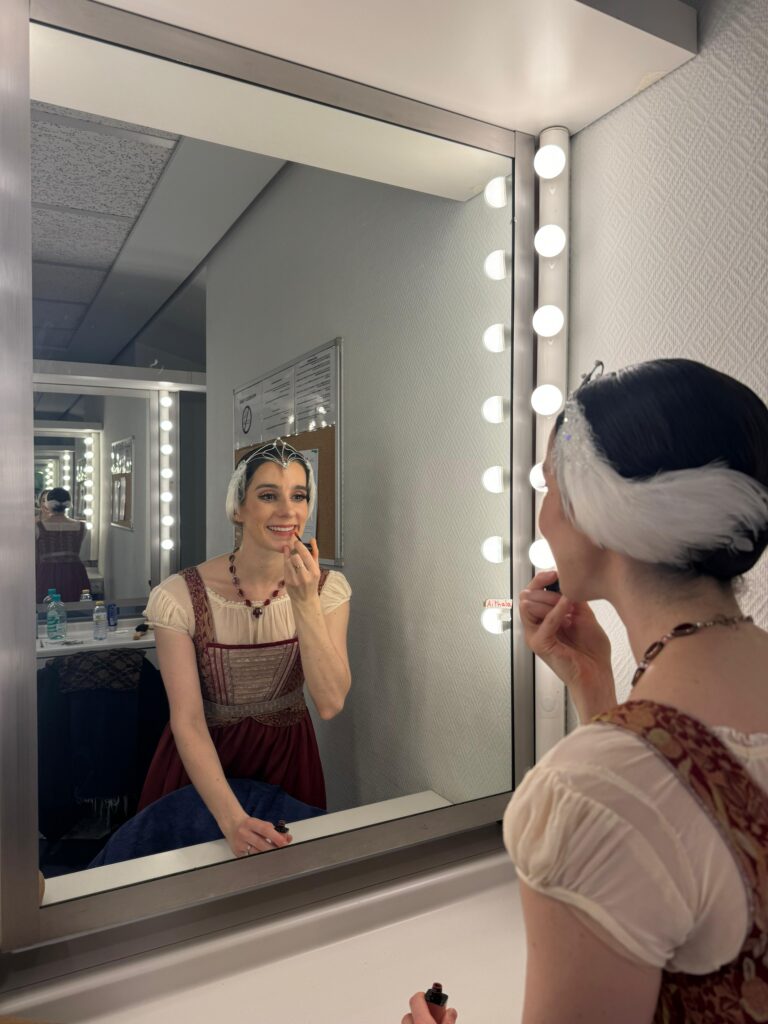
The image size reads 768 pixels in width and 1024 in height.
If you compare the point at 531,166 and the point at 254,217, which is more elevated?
the point at 531,166

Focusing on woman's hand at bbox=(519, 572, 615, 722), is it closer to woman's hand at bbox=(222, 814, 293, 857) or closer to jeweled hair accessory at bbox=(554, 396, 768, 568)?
jeweled hair accessory at bbox=(554, 396, 768, 568)

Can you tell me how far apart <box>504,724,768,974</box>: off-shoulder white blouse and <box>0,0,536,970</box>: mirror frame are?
617mm

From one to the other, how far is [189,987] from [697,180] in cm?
118

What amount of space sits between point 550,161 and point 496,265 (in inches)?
7.1

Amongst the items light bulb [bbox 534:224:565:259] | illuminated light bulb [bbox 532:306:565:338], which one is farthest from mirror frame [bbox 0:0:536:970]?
illuminated light bulb [bbox 532:306:565:338]

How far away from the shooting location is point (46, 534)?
814 mm

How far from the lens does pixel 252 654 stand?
941 millimetres

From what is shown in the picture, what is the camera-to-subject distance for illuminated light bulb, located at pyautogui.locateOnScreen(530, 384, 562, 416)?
1133 mm

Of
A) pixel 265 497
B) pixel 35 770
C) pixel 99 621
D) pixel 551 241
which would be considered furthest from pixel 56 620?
pixel 551 241

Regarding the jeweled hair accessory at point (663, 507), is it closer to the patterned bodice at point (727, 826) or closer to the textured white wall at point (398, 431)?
the patterned bodice at point (727, 826)

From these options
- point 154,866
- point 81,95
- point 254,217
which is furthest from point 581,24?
point 154,866

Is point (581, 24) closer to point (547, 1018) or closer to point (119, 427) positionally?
point (119, 427)

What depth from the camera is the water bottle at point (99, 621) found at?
852mm

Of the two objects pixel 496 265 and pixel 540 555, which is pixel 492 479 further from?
pixel 496 265
